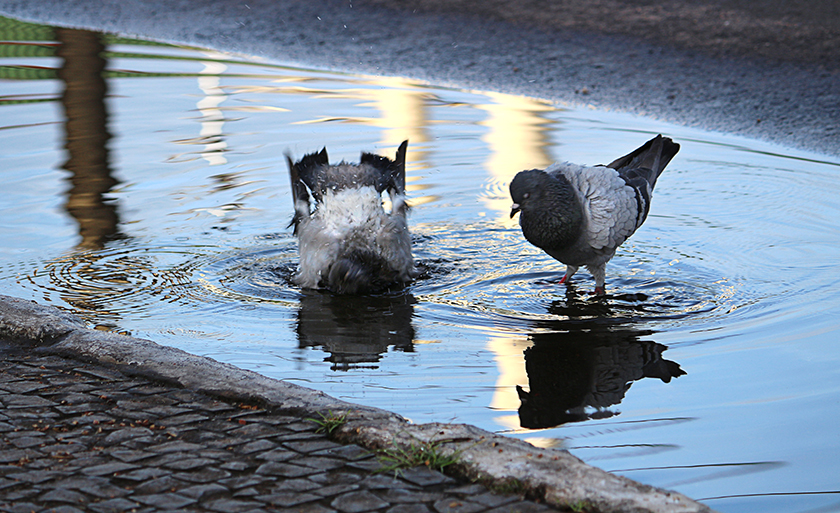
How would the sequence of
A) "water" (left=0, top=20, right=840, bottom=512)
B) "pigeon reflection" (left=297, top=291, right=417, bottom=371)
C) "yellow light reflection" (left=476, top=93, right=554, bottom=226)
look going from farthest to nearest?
"yellow light reflection" (left=476, top=93, right=554, bottom=226)
"pigeon reflection" (left=297, top=291, right=417, bottom=371)
"water" (left=0, top=20, right=840, bottom=512)

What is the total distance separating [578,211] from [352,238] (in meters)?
1.30

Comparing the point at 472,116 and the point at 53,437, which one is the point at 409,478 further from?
the point at 472,116

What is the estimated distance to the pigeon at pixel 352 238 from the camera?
18.4 feet

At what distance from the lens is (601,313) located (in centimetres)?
529

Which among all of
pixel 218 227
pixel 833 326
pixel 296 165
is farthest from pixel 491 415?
pixel 218 227

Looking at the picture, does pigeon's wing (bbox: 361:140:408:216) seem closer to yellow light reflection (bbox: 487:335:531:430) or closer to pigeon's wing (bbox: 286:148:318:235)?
pigeon's wing (bbox: 286:148:318:235)

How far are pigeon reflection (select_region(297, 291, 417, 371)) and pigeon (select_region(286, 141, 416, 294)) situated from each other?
118mm

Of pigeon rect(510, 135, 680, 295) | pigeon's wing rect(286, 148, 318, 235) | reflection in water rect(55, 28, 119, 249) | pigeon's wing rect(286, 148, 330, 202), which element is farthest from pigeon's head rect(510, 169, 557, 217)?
reflection in water rect(55, 28, 119, 249)

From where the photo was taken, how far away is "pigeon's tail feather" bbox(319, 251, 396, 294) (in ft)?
18.3

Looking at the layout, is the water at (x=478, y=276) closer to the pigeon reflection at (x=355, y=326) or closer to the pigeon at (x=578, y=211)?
the pigeon reflection at (x=355, y=326)

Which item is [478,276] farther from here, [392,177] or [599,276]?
[392,177]

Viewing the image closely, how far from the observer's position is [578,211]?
5457mm

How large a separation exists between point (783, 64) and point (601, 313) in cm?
579

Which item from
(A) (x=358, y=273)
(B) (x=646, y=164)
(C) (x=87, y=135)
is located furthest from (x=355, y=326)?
A: (C) (x=87, y=135)
